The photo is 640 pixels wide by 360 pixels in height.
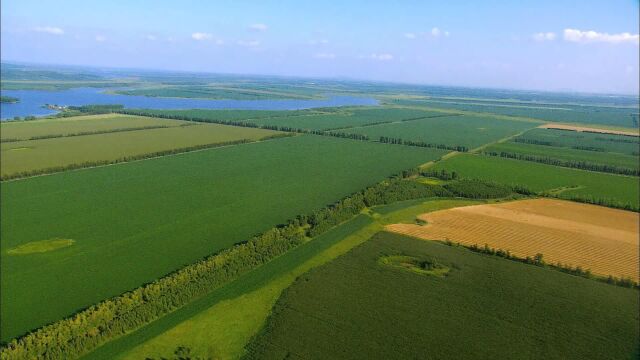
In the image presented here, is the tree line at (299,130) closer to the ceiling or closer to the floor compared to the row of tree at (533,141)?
closer to the floor

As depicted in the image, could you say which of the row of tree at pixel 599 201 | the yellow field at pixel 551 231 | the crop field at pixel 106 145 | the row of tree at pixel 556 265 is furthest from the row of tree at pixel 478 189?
the crop field at pixel 106 145

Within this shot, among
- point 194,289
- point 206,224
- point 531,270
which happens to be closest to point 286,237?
point 206,224

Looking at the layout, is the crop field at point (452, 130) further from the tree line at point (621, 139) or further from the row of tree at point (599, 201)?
the row of tree at point (599, 201)

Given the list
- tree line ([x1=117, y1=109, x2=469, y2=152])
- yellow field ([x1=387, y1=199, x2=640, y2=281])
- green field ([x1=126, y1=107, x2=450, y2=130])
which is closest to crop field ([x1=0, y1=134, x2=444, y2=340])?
yellow field ([x1=387, y1=199, x2=640, y2=281])

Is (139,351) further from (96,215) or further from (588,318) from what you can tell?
(588,318)

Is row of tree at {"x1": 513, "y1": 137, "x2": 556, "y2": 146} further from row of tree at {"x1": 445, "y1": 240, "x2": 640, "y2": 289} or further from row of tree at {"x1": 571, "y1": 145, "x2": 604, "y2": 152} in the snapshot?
row of tree at {"x1": 445, "y1": 240, "x2": 640, "y2": 289}

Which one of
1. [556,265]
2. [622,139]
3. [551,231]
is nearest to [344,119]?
[622,139]
